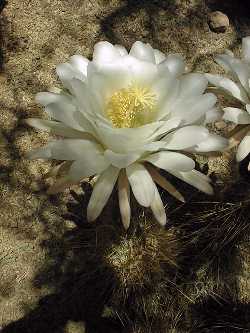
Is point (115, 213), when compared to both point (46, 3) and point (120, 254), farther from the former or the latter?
point (46, 3)

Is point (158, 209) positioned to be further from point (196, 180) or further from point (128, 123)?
point (128, 123)

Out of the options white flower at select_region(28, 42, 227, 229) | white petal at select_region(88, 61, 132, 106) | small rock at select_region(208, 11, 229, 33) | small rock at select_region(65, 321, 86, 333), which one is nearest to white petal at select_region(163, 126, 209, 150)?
white flower at select_region(28, 42, 227, 229)

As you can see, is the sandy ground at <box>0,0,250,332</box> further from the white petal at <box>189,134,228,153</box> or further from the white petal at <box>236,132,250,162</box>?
the white petal at <box>189,134,228,153</box>

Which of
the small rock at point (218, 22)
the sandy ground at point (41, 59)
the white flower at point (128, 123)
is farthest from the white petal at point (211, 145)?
the small rock at point (218, 22)

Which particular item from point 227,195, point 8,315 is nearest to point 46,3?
point 227,195

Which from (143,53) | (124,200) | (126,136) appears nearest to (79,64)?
(143,53)

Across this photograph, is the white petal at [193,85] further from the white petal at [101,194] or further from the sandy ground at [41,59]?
the sandy ground at [41,59]

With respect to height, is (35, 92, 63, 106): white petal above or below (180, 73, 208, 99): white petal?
above
